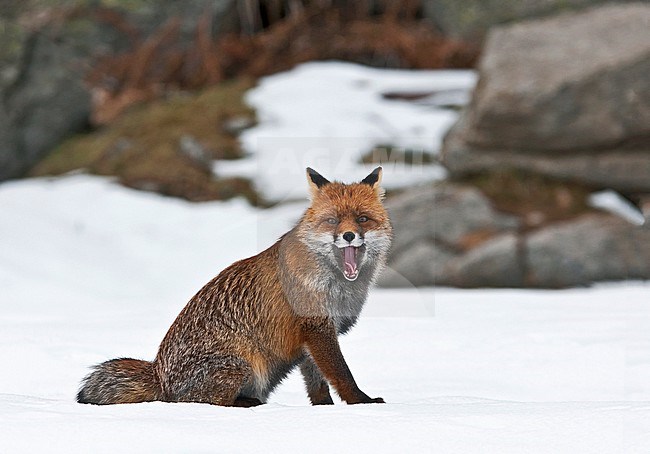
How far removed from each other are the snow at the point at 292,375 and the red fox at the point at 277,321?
30 centimetres

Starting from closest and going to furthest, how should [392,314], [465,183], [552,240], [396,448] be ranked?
1. [396,448]
2. [392,314]
3. [552,240]
4. [465,183]

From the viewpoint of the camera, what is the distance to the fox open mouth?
453 centimetres

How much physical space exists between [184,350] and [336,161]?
22.3 feet

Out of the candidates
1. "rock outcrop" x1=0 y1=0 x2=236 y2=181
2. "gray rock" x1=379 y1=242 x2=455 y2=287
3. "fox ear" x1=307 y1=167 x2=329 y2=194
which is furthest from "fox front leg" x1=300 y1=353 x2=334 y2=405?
"rock outcrop" x1=0 y1=0 x2=236 y2=181

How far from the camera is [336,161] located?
440 inches

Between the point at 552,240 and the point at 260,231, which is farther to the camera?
the point at 260,231

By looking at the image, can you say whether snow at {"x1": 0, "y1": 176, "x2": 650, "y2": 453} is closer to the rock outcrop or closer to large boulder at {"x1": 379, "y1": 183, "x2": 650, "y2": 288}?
large boulder at {"x1": 379, "y1": 183, "x2": 650, "y2": 288}

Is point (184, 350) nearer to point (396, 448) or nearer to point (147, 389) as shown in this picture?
point (147, 389)

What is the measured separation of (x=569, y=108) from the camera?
32.8 ft

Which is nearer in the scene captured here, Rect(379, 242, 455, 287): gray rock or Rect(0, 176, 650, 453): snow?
Rect(0, 176, 650, 453): snow

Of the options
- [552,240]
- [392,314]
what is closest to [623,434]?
[392,314]

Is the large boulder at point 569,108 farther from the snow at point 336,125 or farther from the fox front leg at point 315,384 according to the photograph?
the fox front leg at point 315,384

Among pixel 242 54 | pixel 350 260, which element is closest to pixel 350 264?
pixel 350 260

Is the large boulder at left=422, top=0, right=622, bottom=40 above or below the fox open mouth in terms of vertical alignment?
below
